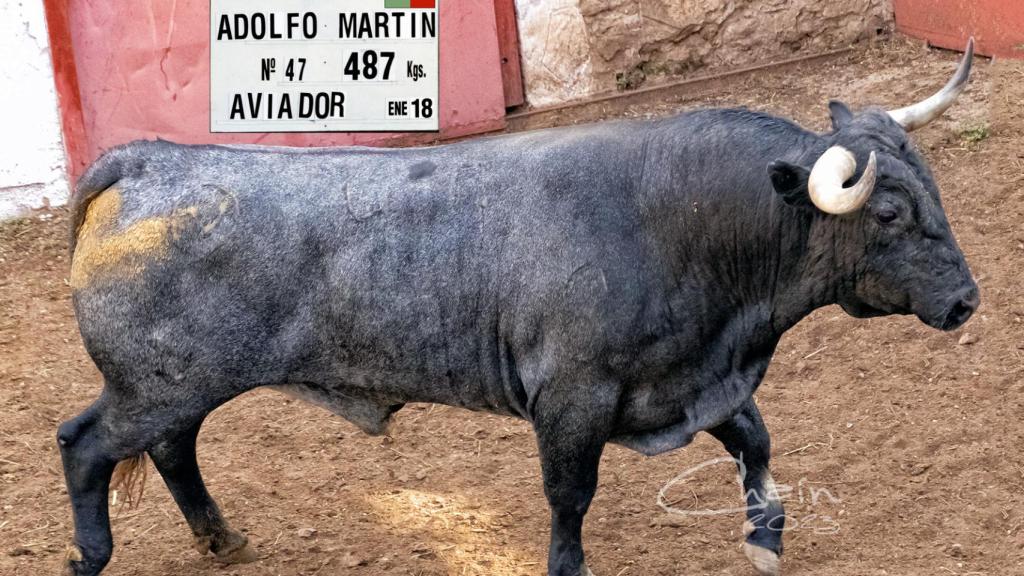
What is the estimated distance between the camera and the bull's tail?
5160 millimetres

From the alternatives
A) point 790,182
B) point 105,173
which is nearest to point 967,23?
point 790,182

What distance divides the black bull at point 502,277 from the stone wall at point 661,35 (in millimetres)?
4883

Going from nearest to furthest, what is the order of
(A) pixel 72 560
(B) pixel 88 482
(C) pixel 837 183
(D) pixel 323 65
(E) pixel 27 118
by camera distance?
(C) pixel 837 183
(B) pixel 88 482
(A) pixel 72 560
(E) pixel 27 118
(D) pixel 323 65

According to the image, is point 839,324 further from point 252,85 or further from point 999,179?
point 252,85

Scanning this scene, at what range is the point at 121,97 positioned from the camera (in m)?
9.50

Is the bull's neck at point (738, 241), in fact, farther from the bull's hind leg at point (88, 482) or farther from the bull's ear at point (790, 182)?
the bull's hind leg at point (88, 482)

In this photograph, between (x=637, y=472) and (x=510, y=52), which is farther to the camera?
(x=510, y=52)

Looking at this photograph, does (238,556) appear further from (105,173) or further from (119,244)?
(105,173)

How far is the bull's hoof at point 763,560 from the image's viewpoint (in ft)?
18.2

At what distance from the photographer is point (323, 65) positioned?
9.66 metres

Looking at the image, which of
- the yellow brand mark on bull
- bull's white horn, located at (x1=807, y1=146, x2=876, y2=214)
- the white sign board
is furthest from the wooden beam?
bull's white horn, located at (x1=807, y1=146, x2=876, y2=214)

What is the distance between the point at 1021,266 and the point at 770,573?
10.4ft

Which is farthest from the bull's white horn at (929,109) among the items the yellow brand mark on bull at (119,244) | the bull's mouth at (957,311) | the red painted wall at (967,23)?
the red painted wall at (967,23)

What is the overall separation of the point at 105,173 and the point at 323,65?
15.3 feet
